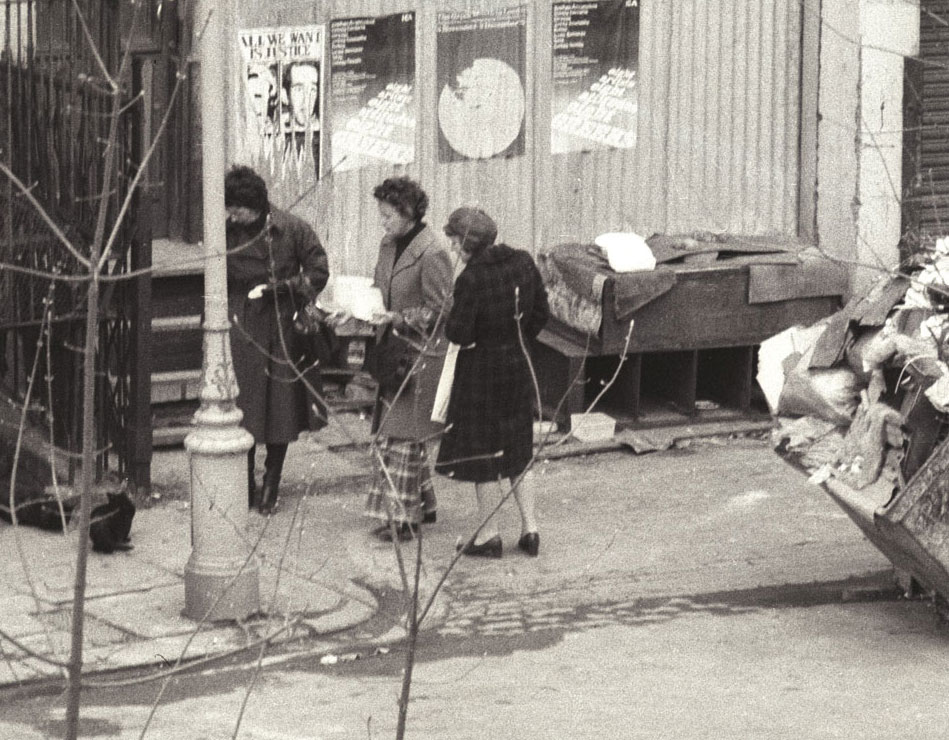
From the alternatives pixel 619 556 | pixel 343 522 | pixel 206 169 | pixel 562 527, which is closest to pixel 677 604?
pixel 619 556

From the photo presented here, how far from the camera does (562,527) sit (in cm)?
931

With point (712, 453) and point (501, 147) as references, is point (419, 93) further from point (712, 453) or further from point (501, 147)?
point (712, 453)

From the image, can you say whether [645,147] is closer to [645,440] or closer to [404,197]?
[645,440]

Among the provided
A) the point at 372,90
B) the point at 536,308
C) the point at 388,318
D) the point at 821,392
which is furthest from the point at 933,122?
the point at 821,392

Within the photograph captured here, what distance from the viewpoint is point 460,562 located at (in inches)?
339

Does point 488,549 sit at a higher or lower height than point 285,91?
lower

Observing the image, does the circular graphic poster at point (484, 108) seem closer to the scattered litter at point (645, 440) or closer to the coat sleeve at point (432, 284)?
the scattered litter at point (645, 440)

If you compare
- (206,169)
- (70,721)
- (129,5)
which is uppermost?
(129,5)

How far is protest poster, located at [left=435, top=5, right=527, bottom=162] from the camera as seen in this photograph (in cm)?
1154

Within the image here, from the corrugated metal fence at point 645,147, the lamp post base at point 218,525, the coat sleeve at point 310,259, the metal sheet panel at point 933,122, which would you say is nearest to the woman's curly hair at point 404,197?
the coat sleeve at point 310,259

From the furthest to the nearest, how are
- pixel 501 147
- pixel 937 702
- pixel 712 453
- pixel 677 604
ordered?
pixel 501 147
pixel 712 453
pixel 677 604
pixel 937 702

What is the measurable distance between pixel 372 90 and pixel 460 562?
4.16 m

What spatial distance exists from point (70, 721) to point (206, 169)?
4427 mm

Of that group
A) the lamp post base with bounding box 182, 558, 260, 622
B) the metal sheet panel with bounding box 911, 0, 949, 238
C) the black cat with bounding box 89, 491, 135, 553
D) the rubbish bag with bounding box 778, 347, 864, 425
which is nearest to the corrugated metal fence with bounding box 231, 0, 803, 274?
the metal sheet panel with bounding box 911, 0, 949, 238
